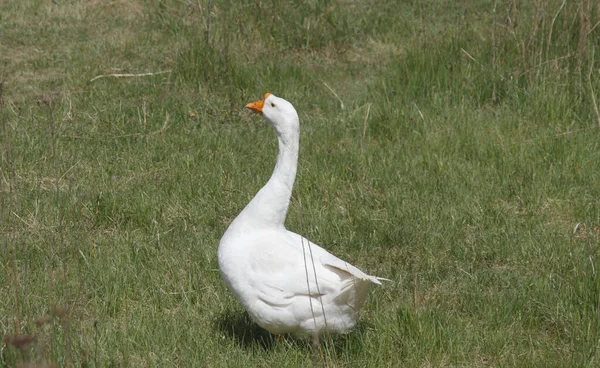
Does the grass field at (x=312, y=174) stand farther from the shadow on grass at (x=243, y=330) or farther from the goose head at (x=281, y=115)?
the goose head at (x=281, y=115)

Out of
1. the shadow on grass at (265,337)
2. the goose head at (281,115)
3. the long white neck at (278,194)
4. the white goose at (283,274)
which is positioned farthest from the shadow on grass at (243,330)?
the goose head at (281,115)

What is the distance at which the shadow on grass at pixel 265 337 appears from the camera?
3.82 metres

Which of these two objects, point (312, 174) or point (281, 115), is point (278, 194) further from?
point (312, 174)

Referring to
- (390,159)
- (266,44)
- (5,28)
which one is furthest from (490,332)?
(5,28)

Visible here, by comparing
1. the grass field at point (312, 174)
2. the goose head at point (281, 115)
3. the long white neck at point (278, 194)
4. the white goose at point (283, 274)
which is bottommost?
the grass field at point (312, 174)

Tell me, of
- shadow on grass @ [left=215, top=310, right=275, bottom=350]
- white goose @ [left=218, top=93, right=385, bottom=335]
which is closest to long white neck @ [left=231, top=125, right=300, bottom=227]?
white goose @ [left=218, top=93, right=385, bottom=335]

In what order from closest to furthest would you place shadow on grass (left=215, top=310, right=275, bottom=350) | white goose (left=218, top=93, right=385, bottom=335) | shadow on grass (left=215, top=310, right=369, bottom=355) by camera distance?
white goose (left=218, top=93, right=385, bottom=335) < shadow on grass (left=215, top=310, right=369, bottom=355) < shadow on grass (left=215, top=310, right=275, bottom=350)

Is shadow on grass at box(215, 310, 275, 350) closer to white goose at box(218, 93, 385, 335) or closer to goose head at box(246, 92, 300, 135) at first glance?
white goose at box(218, 93, 385, 335)

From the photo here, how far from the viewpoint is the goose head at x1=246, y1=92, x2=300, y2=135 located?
153 inches

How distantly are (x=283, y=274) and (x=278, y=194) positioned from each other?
418mm

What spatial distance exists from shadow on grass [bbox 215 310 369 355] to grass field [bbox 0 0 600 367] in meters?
0.01

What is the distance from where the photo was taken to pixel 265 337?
13.4 ft

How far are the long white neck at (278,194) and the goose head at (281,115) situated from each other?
0.05 ft

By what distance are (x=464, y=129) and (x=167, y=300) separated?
2.68 m
